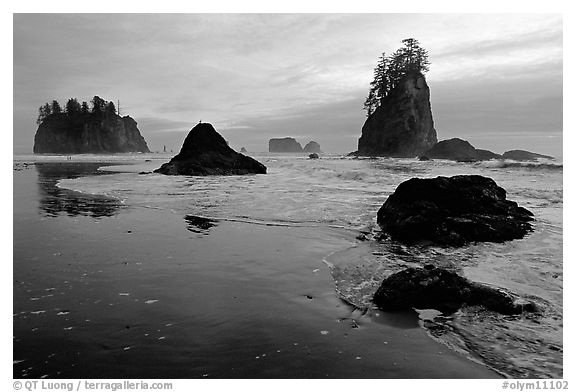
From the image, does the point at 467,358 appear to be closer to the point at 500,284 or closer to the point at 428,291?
the point at 428,291

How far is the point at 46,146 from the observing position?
104m

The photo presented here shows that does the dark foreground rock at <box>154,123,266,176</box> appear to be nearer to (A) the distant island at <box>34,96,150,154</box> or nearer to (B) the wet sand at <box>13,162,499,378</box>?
(B) the wet sand at <box>13,162,499,378</box>

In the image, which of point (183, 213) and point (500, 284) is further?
point (183, 213)

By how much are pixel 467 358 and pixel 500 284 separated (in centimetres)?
218

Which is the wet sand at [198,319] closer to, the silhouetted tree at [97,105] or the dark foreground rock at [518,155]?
the dark foreground rock at [518,155]

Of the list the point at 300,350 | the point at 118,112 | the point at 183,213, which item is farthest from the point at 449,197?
the point at 118,112

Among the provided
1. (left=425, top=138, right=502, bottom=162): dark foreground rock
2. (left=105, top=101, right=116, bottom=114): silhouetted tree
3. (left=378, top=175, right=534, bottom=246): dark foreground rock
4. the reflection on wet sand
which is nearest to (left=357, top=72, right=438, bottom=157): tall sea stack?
(left=425, top=138, right=502, bottom=162): dark foreground rock

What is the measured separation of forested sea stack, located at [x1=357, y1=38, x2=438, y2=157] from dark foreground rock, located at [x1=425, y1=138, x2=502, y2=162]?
347 cm

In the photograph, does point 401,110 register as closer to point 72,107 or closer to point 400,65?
point 400,65

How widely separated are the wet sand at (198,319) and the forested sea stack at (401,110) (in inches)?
2493

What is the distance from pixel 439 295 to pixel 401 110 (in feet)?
222

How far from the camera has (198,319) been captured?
4.08m

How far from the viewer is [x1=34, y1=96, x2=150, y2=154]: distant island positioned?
338 feet

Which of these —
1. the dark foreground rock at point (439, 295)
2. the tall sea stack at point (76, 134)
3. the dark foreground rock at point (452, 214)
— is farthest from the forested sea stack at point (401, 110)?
the tall sea stack at point (76, 134)
